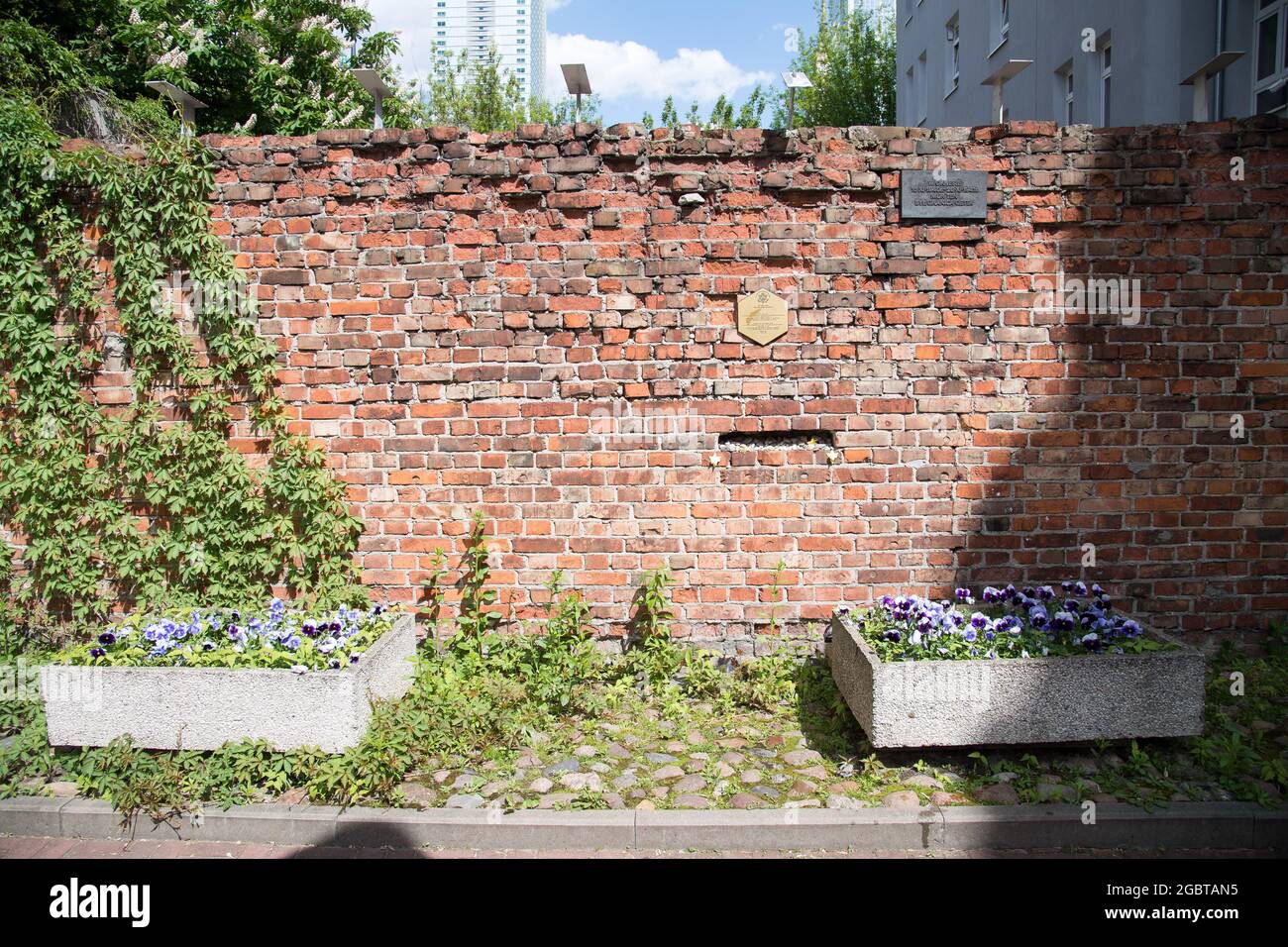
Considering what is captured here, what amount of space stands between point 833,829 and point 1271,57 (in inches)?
315

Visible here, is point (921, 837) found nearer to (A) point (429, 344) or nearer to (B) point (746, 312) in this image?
(B) point (746, 312)

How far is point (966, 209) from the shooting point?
4906 millimetres

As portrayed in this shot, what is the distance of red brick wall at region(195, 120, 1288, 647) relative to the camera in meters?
4.93

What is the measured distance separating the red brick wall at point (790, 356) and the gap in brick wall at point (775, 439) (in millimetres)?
37

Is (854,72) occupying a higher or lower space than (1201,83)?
higher

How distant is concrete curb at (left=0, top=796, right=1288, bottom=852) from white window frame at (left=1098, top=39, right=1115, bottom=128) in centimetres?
932

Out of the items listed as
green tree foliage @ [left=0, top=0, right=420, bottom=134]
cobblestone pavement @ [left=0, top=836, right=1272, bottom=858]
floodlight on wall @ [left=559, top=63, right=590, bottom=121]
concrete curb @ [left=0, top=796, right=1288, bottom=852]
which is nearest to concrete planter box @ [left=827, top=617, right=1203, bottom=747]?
concrete curb @ [left=0, top=796, right=1288, bottom=852]

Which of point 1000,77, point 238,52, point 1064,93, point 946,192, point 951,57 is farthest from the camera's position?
point 951,57

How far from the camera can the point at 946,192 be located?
4902mm

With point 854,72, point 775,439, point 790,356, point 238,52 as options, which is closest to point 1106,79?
point 790,356

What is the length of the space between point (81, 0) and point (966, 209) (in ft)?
41.0

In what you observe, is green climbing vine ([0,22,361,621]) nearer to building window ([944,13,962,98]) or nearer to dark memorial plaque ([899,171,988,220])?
dark memorial plaque ([899,171,988,220])

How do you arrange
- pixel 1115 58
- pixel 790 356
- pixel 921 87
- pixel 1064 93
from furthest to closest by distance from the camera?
pixel 921 87
pixel 1064 93
pixel 1115 58
pixel 790 356

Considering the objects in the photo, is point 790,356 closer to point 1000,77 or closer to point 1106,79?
point 1000,77
